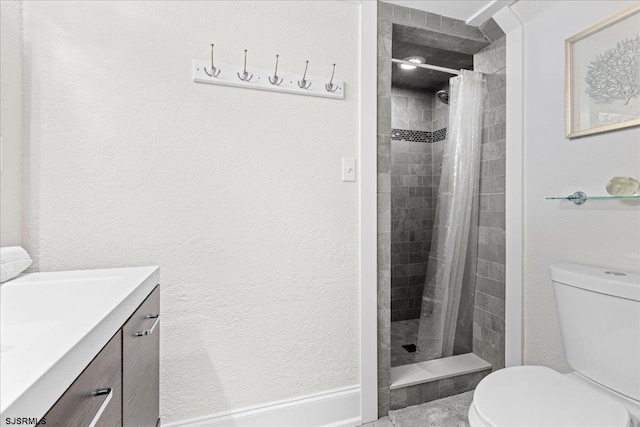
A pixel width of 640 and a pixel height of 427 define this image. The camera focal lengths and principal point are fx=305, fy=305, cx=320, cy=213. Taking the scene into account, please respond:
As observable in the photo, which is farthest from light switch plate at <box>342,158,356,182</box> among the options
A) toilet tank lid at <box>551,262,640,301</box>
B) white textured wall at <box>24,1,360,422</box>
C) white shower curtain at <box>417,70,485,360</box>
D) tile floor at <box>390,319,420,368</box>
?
tile floor at <box>390,319,420,368</box>

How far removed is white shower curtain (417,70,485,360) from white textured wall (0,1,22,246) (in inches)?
80.8

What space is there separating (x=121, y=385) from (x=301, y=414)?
0.97 metres

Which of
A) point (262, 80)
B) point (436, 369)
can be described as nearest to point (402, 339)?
point (436, 369)

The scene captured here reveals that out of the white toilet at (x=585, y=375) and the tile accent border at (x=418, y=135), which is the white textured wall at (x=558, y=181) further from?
the tile accent border at (x=418, y=135)

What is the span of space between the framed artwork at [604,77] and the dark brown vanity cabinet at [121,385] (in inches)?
77.5

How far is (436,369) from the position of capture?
1.79 meters

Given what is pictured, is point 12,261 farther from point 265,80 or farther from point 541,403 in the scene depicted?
point 541,403

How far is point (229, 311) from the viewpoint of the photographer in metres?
1.40

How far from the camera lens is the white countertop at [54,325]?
16.5 inches

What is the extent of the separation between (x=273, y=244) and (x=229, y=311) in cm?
36

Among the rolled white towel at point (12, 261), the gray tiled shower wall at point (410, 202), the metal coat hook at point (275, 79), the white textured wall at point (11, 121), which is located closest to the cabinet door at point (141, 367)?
the rolled white towel at point (12, 261)

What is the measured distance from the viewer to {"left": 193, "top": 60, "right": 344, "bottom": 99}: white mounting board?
1348 mm

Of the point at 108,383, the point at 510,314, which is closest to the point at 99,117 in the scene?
the point at 108,383

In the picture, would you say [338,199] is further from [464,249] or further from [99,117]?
[99,117]
